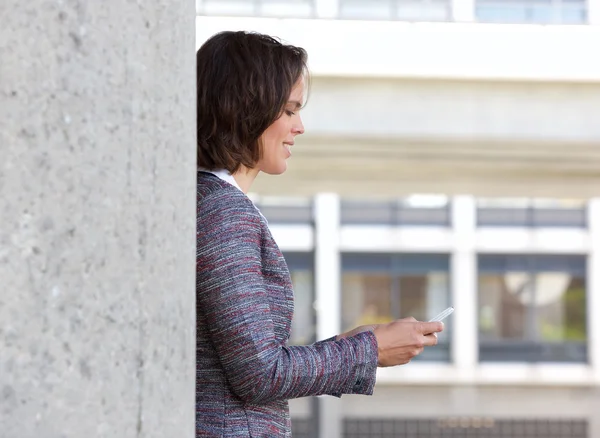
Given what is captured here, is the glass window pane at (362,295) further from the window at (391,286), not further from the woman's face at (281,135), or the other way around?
the woman's face at (281,135)

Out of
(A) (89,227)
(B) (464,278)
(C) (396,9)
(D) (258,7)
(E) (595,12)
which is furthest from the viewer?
(B) (464,278)

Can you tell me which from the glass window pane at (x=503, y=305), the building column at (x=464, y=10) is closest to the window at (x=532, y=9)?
the building column at (x=464, y=10)

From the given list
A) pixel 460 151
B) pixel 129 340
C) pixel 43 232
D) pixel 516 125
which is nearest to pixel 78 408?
pixel 129 340

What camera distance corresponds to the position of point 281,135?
2.08m

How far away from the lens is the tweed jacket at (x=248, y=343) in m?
1.73

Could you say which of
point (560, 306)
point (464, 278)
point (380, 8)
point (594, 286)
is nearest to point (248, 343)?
point (380, 8)

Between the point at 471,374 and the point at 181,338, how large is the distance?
30.4 metres

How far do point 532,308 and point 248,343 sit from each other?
32.4m

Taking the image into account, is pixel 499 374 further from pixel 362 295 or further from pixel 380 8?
pixel 380 8

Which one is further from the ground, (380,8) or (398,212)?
(380,8)

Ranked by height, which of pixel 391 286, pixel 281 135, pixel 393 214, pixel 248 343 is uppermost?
pixel 393 214

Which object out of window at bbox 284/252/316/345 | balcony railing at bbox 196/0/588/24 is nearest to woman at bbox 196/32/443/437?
balcony railing at bbox 196/0/588/24

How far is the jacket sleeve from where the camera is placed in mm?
1722

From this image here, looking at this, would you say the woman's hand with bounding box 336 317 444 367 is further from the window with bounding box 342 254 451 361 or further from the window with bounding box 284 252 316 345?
the window with bounding box 342 254 451 361
